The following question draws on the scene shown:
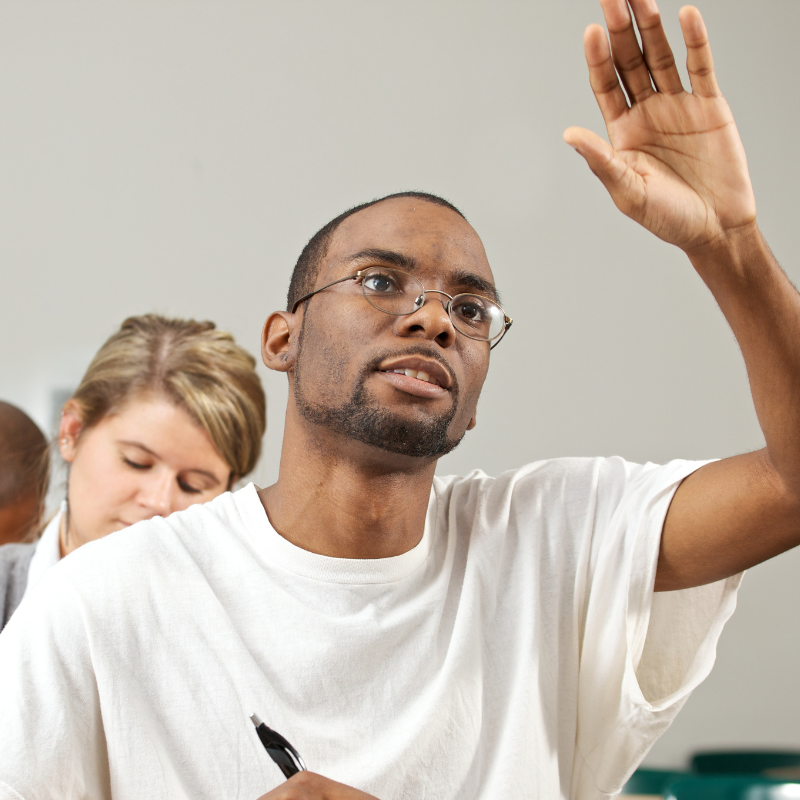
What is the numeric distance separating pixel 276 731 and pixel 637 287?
1.84 metres

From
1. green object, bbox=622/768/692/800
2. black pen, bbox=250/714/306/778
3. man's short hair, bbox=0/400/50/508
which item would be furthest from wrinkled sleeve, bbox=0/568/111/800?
green object, bbox=622/768/692/800

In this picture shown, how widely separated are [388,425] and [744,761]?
1.81 m

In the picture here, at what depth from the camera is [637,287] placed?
7.85 ft

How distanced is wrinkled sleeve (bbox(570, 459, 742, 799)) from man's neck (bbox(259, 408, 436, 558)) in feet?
0.87

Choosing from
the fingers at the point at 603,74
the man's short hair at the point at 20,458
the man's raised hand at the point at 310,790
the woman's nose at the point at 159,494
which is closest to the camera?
the man's raised hand at the point at 310,790

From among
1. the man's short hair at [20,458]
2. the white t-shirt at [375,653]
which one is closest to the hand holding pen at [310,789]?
the white t-shirt at [375,653]

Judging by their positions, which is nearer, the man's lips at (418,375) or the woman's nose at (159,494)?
the man's lips at (418,375)

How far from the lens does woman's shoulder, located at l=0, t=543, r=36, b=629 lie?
1.61m

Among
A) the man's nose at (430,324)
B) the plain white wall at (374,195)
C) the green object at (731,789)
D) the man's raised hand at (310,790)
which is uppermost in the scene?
the plain white wall at (374,195)

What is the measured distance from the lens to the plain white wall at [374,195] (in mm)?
2266

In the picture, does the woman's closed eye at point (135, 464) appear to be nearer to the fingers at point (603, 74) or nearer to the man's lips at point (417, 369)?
the man's lips at point (417, 369)

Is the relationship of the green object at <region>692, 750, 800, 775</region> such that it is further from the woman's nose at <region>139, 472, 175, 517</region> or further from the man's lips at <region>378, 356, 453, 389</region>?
the man's lips at <region>378, 356, 453, 389</region>

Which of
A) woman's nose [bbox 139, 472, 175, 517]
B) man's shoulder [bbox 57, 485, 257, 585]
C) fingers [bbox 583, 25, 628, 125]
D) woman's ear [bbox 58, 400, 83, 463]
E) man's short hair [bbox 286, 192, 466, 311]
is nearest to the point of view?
fingers [bbox 583, 25, 628, 125]

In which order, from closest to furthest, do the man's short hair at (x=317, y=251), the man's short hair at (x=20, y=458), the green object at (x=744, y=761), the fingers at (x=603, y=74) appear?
the fingers at (x=603, y=74)
the man's short hair at (x=317, y=251)
the man's short hair at (x=20, y=458)
the green object at (x=744, y=761)
